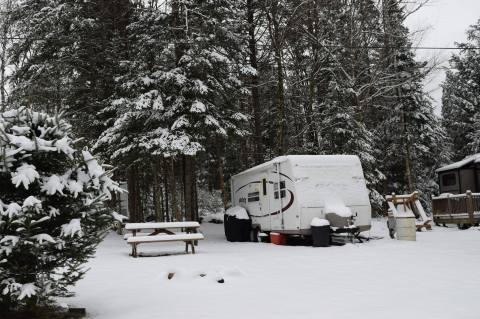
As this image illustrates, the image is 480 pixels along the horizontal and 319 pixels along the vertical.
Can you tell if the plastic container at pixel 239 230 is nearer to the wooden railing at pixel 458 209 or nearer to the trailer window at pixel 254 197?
the trailer window at pixel 254 197

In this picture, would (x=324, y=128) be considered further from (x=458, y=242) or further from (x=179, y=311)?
(x=179, y=311)

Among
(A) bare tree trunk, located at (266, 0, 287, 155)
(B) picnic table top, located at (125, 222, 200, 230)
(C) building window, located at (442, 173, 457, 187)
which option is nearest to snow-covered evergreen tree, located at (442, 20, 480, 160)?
(C) building window, located at (442, 173, 457, 187)

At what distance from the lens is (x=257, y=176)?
663 inches

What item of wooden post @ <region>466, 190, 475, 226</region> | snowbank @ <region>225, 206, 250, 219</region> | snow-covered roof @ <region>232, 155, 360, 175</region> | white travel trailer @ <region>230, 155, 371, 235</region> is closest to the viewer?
white travel trailer @ <region>230, 155, 371, 235</region>

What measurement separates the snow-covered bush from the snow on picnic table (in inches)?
37.6

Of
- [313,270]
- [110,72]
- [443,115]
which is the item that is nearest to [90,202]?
[313,270]

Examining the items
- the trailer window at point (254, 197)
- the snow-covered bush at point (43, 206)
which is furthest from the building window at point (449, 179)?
the snow-covered bush at point (43, 206)

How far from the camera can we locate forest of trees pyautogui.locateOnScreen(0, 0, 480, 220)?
16766mm

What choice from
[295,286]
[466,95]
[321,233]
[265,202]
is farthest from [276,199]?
[466,95]

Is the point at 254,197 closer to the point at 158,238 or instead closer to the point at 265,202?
the point at 265,202

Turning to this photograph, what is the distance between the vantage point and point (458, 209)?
62.1ft

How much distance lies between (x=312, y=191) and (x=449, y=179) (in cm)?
1563

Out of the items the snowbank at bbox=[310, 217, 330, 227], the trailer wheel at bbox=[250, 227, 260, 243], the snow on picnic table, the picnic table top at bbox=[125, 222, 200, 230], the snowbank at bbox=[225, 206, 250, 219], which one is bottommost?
the snow on picnic table

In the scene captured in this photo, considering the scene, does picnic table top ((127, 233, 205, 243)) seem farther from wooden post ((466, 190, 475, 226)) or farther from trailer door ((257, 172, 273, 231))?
wooden post ((466, 190, 475, 226))
